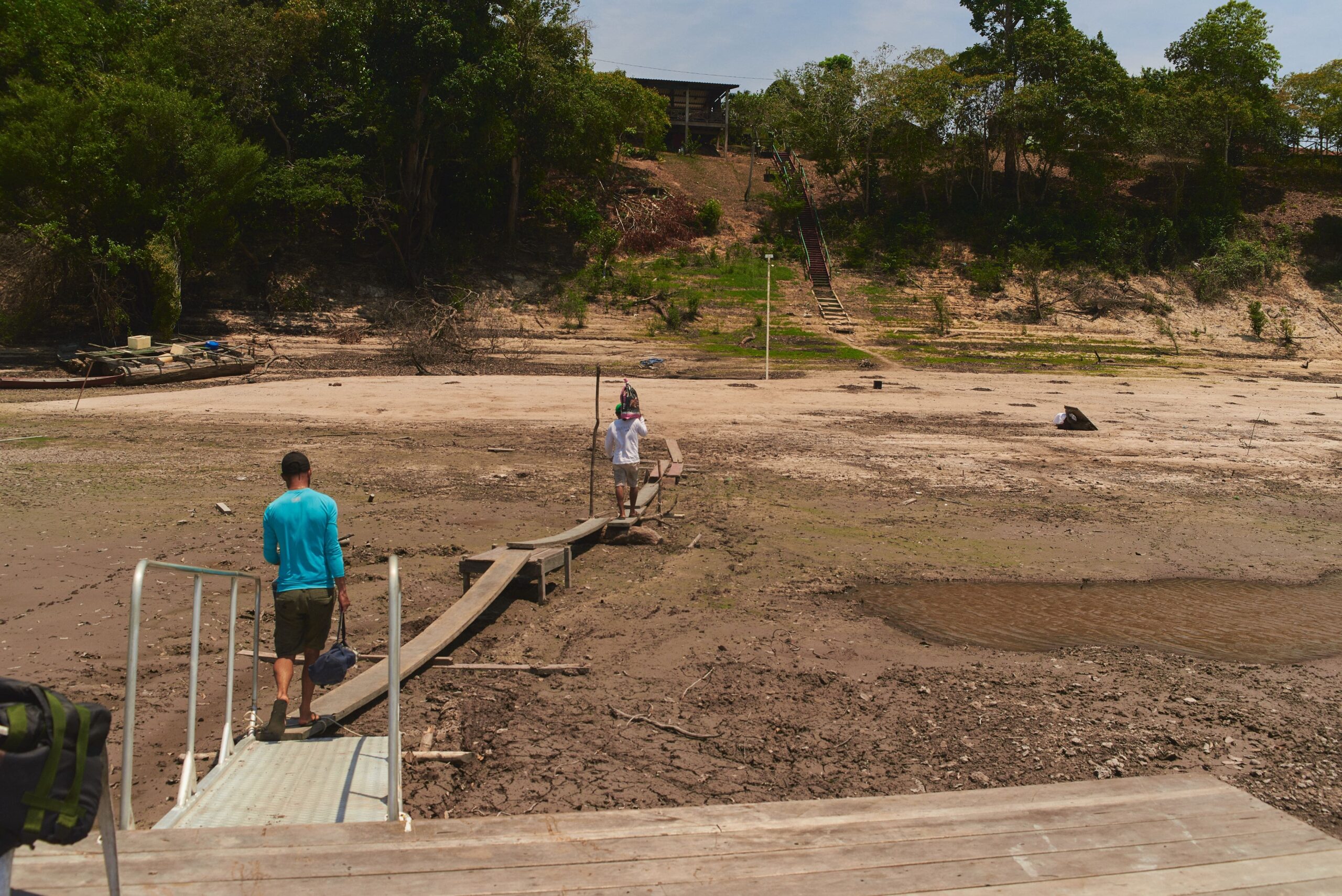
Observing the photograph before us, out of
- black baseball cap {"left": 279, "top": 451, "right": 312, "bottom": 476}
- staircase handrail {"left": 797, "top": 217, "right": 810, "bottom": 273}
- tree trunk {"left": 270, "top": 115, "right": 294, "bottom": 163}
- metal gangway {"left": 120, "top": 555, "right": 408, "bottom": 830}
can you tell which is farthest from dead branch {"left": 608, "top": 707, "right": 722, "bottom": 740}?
staircase handrail {"left": 797, "top": 217, "right": 810, "bottom": 273}

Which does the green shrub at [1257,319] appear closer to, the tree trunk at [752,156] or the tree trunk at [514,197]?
the tree trunk at [752,156]

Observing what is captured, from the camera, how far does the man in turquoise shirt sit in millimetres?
5730

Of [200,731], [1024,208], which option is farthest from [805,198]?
[200,731]

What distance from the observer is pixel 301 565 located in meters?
5.75

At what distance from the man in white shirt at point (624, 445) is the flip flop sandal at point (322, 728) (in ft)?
18.3

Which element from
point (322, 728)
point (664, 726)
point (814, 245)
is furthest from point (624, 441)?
point (814, 245)

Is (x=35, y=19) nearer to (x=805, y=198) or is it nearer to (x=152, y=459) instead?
(x=152, y=459)

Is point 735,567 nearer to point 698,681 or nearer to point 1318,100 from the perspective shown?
point 698,681

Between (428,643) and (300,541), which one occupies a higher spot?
(300,541)

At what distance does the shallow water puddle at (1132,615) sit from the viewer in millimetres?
7992

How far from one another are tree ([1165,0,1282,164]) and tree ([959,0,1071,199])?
313 inches

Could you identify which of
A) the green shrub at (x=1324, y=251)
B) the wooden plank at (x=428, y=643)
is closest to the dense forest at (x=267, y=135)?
the wooden plank at (x=428, y=643)

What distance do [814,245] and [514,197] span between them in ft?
46.7

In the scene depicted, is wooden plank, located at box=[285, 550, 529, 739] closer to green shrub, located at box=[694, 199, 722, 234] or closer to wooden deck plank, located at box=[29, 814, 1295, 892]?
wooden deck plank, located at box=[29, 814, 1295, 892]
